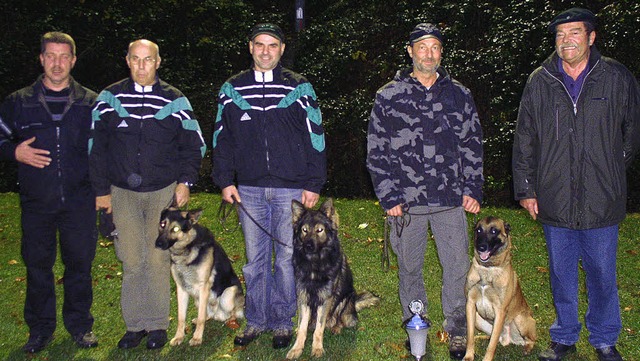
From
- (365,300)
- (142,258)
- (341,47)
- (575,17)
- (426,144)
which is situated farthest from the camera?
(341,47)

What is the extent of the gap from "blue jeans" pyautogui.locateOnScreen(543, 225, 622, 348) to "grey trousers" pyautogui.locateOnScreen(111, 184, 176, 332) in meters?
2.93

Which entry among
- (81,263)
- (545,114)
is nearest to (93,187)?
(81,263)

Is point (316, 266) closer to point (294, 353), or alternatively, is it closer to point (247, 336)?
point (294, 353)

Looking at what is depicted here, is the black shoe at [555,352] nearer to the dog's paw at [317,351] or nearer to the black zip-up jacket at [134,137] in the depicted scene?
the dog's paw at [317,351]

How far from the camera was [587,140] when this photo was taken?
4.30m

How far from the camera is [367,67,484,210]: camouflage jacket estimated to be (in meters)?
4.57

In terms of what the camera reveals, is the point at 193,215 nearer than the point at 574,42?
No

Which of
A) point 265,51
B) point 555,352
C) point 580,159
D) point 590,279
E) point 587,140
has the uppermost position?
point 265,51

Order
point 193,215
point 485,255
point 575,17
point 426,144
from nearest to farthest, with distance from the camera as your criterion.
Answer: point 575,17 → point 485,255 → point 426,144 → point 193,215

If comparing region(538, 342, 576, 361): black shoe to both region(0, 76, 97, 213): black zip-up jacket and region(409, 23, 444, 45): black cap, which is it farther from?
region(0, 76, 97, 213): black zip-up jacket

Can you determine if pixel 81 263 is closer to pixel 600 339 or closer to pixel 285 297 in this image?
pixel 285 297

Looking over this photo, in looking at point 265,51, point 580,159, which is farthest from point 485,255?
point 265,51

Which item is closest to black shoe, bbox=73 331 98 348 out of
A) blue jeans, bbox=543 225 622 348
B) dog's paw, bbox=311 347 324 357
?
dog's paw, bbox=311 347 324 357

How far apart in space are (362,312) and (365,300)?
25 cm
